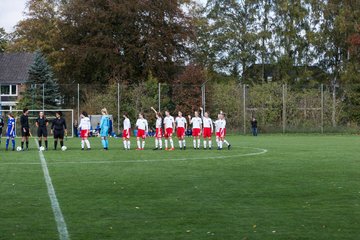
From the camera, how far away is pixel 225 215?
10578 mm

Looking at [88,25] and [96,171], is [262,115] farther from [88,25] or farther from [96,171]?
[96,171]

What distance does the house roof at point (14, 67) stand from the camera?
7850cm

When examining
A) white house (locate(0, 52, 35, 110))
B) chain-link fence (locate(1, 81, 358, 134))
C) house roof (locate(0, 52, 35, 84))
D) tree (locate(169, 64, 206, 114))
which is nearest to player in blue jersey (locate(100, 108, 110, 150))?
chain-link fence (locate(1, 81, 358, 134))

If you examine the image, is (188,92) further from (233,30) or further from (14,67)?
(14,67)

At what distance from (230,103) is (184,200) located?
41.7 m

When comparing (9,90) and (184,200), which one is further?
(9,90)

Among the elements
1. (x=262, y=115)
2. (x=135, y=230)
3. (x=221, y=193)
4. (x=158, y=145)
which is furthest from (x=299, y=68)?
(x=135, y=230)

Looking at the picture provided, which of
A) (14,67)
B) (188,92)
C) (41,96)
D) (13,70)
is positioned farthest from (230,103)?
(13,70)

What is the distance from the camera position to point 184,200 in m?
12.3

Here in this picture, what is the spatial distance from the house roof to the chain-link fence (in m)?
26.6

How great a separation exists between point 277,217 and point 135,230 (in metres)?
2.43

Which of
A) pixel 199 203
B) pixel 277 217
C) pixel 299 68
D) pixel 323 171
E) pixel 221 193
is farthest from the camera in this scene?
pixel 299 68

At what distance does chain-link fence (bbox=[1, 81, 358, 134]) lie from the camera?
5159 cm

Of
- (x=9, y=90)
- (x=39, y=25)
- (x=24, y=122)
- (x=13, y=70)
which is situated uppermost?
(x=39, y=25)
